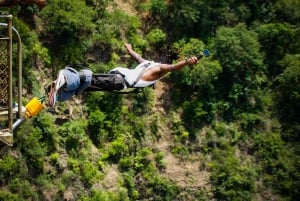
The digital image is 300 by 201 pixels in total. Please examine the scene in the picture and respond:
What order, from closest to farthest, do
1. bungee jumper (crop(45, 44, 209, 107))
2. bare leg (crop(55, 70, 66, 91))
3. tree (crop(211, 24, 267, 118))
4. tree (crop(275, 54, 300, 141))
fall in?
bare leg (crop(55, 70, 66, 91)) → bungee jumper (crop(45, 44, 209, 107)) → tree (crop(211, 24, 267, 118)) → tree (crop(275, 54, 300, 141))

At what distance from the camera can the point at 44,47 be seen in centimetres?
1455

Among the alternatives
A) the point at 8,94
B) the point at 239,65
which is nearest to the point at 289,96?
the point at 239,65

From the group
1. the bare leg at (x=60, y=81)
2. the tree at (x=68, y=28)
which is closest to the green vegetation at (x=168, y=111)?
the tree at (x=68, y=28)

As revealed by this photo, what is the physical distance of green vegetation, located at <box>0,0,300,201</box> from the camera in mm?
13992

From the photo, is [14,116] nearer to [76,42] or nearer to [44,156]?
[44,156]

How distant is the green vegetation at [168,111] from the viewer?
13992 mm

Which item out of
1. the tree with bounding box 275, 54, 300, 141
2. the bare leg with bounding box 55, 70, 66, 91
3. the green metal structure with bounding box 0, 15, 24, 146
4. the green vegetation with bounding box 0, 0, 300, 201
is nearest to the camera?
the green metal structure with bounding box 0, 15, 24, 146

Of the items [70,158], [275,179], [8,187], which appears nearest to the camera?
[8,187]

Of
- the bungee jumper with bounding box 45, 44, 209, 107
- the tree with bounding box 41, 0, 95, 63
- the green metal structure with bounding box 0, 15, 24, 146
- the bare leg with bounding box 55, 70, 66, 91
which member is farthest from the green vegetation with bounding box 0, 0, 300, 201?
the green metal structure with bounding box 0, 15, 24, 146

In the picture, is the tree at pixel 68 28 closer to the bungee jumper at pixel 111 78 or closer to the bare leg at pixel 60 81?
the bungee jumper at pixel 111 78

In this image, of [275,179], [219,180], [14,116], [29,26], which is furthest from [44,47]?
[14,116]

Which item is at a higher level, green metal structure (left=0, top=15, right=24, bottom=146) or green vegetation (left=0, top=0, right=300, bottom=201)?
green metal structure (left=0, top=15, right=24, bottom=146)

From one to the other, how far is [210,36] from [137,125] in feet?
11.7

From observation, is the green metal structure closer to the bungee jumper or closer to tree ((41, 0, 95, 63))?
the bungee jumper
